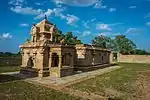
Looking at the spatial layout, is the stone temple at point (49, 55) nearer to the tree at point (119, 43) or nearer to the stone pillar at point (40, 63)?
the stone pillar at point (40, 63)

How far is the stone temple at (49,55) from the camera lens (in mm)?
21203

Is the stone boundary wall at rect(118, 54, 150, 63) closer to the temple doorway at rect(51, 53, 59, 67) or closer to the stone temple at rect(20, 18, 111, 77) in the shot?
the stone temple at rect(20, 18, 111, 77)

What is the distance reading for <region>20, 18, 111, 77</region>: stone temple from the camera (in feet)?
69.6

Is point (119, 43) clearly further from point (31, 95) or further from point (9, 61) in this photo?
point (31, 95)

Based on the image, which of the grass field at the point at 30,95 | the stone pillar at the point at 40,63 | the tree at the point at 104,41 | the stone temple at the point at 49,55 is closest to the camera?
the grass field at the point at 30,95

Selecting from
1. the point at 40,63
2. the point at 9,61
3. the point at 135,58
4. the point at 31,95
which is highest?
the point at 135,58

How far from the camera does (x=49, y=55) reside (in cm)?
2195

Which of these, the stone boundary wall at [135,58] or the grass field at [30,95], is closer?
the grass field at [30,95]

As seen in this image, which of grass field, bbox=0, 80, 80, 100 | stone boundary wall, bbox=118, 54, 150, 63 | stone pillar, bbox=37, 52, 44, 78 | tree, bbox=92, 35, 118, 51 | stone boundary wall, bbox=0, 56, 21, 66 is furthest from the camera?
tree, bbox=92, 35, 118, 51

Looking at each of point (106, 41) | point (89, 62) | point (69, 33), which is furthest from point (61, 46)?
point (106, 41)

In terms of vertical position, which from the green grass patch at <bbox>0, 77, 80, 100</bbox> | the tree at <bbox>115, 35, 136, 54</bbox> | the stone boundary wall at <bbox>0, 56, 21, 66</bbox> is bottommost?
the green grass patch at <bbox>0, 77, 80, 100</bbox>

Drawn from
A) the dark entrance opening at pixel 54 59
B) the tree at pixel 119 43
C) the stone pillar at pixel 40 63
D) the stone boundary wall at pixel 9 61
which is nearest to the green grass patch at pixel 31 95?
the stone pillar at pixel 40 63

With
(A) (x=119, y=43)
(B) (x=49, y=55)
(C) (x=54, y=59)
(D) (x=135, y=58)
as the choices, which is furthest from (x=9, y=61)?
(A) (x=119, y=43)

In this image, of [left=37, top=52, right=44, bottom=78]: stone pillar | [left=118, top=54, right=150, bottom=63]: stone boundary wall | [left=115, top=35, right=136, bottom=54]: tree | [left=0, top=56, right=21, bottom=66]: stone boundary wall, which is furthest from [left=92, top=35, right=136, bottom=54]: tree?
[left=37, top=52, right=44, bottom=78]: stone pillar
